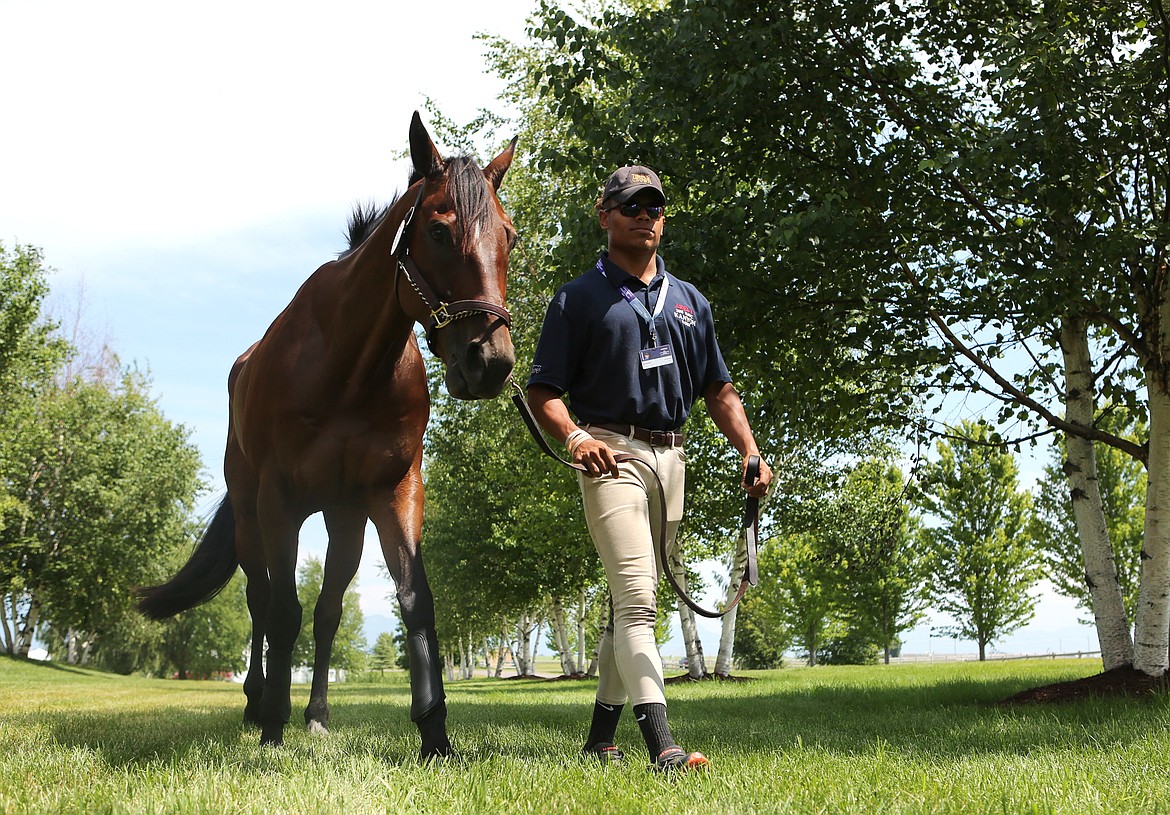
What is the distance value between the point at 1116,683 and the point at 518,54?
67.3 feet

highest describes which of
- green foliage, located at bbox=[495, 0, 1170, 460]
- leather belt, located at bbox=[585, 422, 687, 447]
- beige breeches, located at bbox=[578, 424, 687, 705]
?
green foliage, located at bbox=[495, 0, 1170, 460]

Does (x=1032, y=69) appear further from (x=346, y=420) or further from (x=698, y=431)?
(x=698, y=431)

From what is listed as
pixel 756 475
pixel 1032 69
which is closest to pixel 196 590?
pixel 756 475

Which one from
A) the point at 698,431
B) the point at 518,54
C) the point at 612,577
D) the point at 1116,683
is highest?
the point at 518,54

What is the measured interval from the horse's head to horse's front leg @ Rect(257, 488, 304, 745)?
155cm

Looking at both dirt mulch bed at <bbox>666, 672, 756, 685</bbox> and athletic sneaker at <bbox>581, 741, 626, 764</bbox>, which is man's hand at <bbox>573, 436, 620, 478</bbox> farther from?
dirt mulch bed at <bbox>666, 672, 756, 685</bbox>

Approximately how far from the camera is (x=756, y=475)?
14.0ft

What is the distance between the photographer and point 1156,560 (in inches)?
367

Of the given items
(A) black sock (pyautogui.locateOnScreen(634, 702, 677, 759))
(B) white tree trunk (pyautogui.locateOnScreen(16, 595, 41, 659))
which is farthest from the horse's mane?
(B) white tree trunk (pyautogui.locateOnScreen(16, 595, 41, 659))

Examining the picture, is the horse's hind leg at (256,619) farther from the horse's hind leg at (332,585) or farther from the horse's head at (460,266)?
the horse's head at (460,266)

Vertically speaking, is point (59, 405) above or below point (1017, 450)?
above

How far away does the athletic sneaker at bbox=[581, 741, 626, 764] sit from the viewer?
4.29 meters

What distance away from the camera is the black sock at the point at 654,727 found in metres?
3.90

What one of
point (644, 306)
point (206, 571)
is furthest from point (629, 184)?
point (206, 571)
